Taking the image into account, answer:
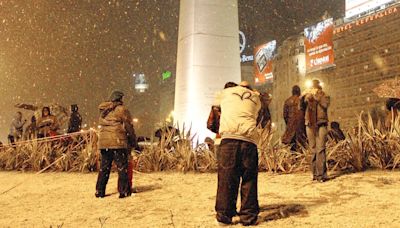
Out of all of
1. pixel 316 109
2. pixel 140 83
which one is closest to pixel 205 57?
pixel 316 109

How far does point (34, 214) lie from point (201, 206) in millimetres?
2166

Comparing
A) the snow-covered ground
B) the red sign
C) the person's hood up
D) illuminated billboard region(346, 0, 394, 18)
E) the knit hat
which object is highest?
illuminated billboard region(346, 0, 394, 18)

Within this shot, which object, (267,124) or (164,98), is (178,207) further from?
(164,98)

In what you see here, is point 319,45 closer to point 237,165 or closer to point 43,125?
point 43,125

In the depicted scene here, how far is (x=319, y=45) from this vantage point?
4250 centimetres

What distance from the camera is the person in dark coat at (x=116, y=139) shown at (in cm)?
616

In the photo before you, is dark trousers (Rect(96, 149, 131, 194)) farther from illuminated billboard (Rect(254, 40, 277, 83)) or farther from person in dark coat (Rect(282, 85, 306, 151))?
illuminated billboard (Rect(254, 40, 277, 83))

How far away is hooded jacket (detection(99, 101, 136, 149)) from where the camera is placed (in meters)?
6.14

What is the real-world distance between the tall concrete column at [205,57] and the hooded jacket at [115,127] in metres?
5.87

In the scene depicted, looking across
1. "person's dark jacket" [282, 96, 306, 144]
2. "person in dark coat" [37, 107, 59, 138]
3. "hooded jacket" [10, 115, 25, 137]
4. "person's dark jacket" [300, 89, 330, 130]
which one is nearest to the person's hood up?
"person's dark jacket" [300, 89, 330, 130]

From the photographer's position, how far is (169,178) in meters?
7.75

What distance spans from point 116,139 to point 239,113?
2.31 metres

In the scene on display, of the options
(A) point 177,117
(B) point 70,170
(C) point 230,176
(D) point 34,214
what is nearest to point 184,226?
(C) point 230,176

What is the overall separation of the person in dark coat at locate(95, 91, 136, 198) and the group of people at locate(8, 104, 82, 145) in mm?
4818
